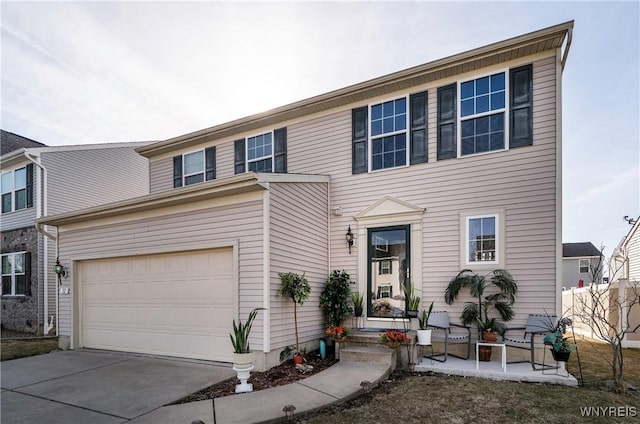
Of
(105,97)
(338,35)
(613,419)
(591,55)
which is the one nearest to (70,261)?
(105,97)

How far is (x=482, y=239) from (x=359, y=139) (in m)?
3.45

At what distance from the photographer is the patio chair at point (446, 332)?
261 inches

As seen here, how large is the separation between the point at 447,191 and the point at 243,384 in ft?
17.0

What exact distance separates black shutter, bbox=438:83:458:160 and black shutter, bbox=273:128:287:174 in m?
3.79

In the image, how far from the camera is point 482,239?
7000 millimetres

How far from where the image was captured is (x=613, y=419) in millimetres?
4156

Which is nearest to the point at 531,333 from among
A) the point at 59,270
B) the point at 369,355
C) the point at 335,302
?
the point at 369,355

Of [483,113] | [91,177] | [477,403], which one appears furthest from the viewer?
[91,177]

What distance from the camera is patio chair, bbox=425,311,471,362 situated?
6639 millimetres

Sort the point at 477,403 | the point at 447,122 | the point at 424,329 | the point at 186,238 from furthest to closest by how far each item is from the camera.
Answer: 1. the point at 447,122
2. the point at 186,238
3. the point at 424,329
4. the point at 477,403

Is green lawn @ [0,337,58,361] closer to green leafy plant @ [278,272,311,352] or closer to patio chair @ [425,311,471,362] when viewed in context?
green leafy plant @ [278,272,311,352]

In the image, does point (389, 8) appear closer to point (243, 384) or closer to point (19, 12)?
point (19, 12)

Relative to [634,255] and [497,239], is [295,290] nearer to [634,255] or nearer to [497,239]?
[497,239]

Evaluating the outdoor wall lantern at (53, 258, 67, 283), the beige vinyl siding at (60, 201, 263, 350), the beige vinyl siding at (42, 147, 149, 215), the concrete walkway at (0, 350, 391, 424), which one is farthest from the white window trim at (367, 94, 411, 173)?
the beige vinyl siding at (42, 147, 149, 215)
